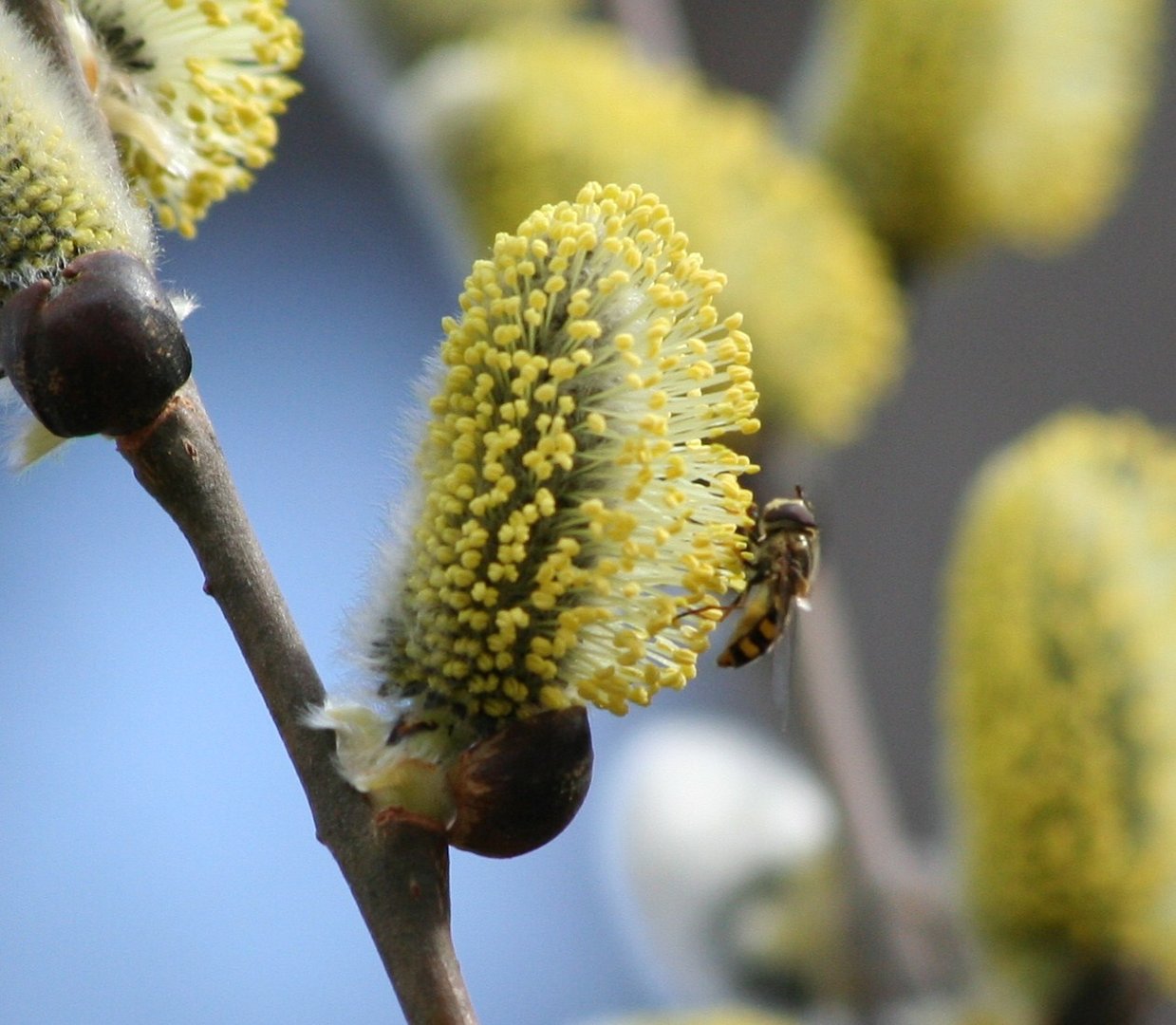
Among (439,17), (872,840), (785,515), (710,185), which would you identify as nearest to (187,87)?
(785,515)

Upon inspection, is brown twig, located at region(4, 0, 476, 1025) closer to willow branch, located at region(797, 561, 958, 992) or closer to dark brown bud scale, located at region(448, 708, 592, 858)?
dark brown bud scale, located at region(448, 708, 592, 858)

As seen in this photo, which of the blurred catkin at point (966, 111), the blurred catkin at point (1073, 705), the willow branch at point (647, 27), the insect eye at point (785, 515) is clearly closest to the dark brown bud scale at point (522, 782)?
the insect eye at point (785, 515)

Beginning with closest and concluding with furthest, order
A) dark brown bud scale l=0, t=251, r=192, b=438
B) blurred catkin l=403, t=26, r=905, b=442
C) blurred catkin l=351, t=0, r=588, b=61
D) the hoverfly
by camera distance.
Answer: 1. dark brown bud scale l=0, t=251, r=192, b=438
2. the hoverfly
3. blurred catkin l=403, t=26, r=905, b=442
4. blurred catkin l=351, t=0, r=588, b=61

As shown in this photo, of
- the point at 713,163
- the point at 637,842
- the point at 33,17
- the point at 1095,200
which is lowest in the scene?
the point at 637,842

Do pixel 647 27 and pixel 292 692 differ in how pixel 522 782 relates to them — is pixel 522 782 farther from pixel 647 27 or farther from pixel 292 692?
pixel 647 27

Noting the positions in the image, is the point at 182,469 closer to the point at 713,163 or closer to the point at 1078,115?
the point at 713,163

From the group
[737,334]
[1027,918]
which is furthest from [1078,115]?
[737,334]

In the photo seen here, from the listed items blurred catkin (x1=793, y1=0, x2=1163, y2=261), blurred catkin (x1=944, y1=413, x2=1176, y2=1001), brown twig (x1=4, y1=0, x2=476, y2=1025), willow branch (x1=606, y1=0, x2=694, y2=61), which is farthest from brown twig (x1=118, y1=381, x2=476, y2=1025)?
willow branch (x1=606, y1=0, x2=694, y2=61)
